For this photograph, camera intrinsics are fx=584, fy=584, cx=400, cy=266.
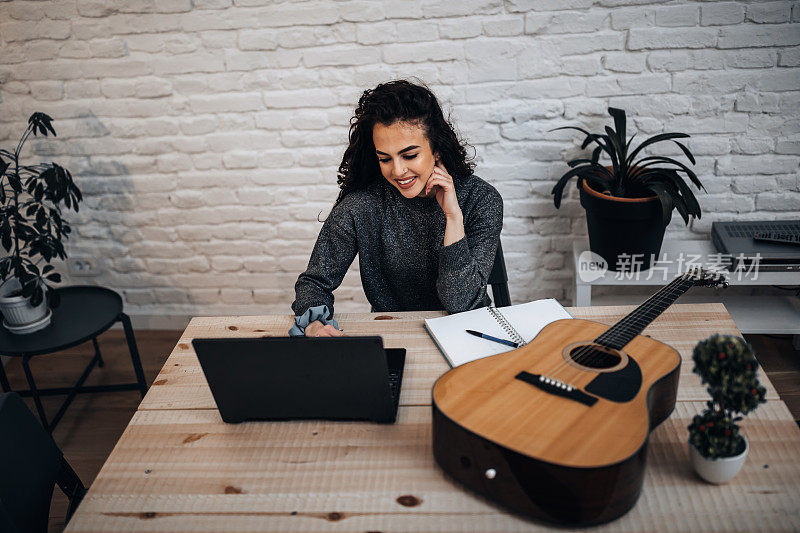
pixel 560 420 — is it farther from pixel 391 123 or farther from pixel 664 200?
pixel 664 200

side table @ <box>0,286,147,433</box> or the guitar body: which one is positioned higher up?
the guitar body

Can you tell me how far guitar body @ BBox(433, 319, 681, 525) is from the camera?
862 millimetres

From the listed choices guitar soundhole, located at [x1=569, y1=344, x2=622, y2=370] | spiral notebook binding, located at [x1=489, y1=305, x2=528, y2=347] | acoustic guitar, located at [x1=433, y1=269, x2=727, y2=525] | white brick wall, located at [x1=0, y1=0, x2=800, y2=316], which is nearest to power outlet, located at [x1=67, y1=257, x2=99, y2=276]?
white brick wall, located at [x1=0, y1=0, x2=800, y2=316]

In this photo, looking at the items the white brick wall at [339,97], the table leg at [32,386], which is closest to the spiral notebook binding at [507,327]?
the white brick wall at [339,97]

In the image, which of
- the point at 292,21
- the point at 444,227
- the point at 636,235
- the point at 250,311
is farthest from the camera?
the point at 250,311

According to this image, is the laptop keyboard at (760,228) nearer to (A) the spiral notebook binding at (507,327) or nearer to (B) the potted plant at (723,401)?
(A) the spiral notebook binding at (507,327)

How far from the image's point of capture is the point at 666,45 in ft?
6.83

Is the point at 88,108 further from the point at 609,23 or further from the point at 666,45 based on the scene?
the point at 666,45

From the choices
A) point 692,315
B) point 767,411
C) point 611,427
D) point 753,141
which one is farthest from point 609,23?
point 611,427

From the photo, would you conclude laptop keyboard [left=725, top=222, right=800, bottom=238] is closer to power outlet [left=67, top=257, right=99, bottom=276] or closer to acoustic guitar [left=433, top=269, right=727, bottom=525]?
acoustic guitar [left=433, top=269, right=727, bottom=525]

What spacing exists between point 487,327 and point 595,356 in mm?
285

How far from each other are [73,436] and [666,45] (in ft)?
8.46

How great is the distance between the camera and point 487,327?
1.36 m

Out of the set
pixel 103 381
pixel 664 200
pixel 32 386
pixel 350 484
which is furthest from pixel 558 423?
pixel 103 381
